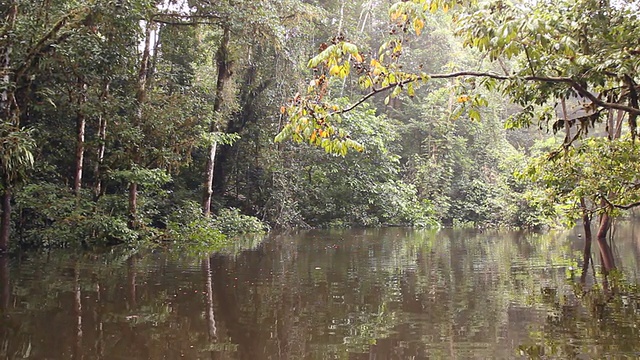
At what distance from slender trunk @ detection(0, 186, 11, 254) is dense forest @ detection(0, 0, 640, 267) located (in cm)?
6

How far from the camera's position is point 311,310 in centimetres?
653

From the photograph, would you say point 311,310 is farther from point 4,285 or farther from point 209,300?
point 4,285

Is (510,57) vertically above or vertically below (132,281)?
above

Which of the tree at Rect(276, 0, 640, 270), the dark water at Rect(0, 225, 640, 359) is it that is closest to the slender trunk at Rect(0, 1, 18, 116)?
the dark water at Rect(0, 225, 640, 359)

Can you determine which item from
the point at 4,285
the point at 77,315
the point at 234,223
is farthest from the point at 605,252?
the point at 4,285

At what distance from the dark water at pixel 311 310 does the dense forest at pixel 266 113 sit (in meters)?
1.96

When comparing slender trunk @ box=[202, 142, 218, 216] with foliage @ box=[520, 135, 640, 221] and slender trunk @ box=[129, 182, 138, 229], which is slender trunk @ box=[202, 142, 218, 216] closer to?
slender trunk @ box=[129, 182, 138, 229]

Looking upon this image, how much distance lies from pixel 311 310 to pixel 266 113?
1545 centimetres

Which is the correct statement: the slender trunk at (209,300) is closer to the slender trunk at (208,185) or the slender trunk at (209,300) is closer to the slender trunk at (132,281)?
the slender trunk at (132,281)

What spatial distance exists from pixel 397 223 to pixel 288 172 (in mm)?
7810

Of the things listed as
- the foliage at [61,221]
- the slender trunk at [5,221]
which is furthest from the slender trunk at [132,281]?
the slender trunk at [5,221]

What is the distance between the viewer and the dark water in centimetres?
481

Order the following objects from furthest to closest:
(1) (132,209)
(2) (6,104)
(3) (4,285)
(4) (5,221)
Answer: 1. (1) (132,209)
2. (4) (5,221)
3. (2) (6,104)
4. (3) (4,285)

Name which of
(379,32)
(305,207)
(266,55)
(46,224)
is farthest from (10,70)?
(379,32)
